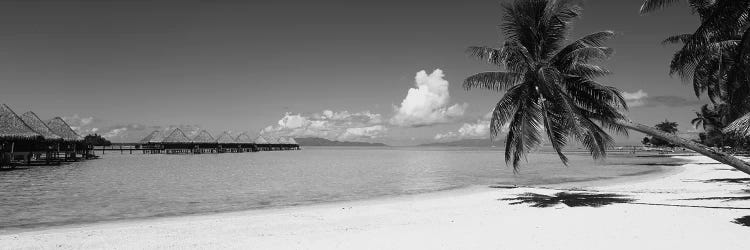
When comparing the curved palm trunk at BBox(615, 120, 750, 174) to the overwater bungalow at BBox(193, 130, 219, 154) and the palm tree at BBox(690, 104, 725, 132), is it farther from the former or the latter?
the overwater bungalow at BBox(193, 130, 219, 154)

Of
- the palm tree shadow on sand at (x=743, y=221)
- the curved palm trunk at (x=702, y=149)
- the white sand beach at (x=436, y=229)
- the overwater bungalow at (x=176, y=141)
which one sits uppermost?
the overwater bungalow at (x=176, y=141)

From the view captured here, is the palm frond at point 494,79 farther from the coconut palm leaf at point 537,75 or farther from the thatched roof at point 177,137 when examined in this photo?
the thatched roof at point 177,137

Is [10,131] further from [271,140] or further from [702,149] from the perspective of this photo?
[271,140]

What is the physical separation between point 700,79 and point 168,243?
15.5 m

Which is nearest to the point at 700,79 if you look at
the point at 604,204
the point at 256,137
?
the point at 604,204

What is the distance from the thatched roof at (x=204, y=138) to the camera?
63612 mm

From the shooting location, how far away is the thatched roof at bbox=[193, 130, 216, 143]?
63.6 meters

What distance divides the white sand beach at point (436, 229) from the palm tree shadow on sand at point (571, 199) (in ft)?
1.38

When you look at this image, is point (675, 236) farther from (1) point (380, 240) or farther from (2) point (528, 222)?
(1) point (380, 240)

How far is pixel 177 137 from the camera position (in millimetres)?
60906

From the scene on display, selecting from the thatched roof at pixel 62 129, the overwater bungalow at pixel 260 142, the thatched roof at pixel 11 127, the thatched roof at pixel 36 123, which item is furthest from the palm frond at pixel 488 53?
the overwater bungalow at pixel 260 142

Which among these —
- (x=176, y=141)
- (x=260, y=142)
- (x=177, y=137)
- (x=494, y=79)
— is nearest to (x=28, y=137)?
(x=494, y=79)

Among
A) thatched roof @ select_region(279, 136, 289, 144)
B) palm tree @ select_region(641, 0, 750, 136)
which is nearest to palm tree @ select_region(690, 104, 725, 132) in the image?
palm tree @ select_region(641, 0, 750, 136)

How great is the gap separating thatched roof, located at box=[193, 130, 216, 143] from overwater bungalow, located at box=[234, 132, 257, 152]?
24.4ft
